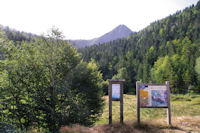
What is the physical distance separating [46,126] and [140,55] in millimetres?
110418

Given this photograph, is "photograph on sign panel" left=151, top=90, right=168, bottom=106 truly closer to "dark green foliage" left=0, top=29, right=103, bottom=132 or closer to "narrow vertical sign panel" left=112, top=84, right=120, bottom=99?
"narrow vertical sign panel" left=112, top=84, right=120, bottom=99

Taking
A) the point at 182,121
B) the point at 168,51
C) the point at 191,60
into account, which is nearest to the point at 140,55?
the point at 168,51

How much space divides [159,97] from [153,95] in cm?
46

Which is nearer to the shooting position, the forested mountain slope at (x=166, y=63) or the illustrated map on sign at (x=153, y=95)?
the illustrated map on sign at (x=153, y=95)

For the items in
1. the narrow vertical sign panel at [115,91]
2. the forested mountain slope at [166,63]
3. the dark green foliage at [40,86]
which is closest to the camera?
the dark green foliage at [40,86]

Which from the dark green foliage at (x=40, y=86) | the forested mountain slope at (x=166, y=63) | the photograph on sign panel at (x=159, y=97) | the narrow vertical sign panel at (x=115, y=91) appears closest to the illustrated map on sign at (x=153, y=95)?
the photograph on sign panel at (x=159, y=97)

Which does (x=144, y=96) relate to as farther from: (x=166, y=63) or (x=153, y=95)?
(x=166, y=63)

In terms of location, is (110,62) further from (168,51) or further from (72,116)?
(72,116)

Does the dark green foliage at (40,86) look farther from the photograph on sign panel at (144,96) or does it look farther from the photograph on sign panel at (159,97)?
the photograph on sign panel at (159,97)

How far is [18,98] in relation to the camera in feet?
31.7

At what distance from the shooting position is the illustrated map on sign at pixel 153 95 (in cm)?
1004

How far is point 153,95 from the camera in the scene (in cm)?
1011

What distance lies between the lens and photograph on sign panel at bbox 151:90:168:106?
1002cm

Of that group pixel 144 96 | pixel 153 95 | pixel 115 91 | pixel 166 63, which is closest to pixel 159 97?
pixel 153 95
